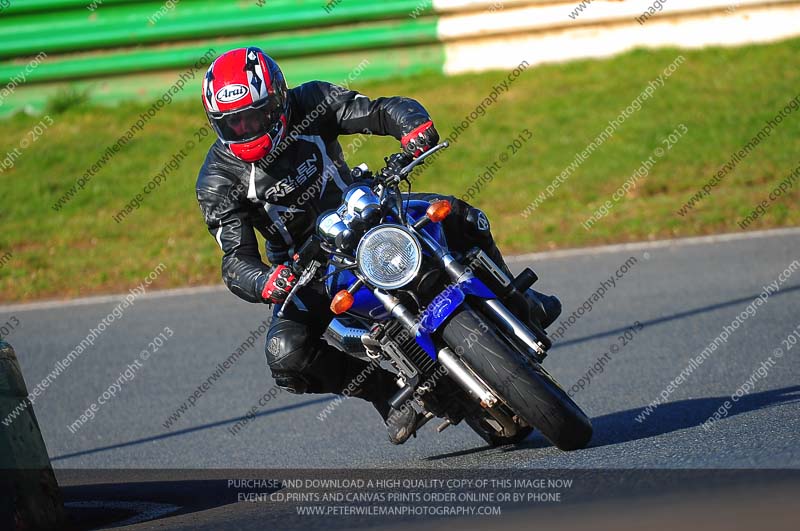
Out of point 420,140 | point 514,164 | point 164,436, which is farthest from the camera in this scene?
point 514,164

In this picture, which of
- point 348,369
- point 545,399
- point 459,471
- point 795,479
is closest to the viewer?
point 795,479

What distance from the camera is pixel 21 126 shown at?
50.8ft

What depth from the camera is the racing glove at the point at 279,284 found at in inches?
189

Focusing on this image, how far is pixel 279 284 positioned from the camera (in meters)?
4.80

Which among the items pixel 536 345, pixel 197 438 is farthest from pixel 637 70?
pixel 536 345

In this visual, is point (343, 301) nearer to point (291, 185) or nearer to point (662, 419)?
point (291, 185)

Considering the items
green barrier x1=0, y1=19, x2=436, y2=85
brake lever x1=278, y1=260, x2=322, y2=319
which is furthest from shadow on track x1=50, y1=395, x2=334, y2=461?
green barrier x1=0, y1=19, x2=436, y2=85

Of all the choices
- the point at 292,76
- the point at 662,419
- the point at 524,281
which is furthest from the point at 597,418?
the point at 292,76

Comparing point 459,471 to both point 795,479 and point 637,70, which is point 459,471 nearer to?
point 795,479

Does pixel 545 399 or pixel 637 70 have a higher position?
pixel 545 399

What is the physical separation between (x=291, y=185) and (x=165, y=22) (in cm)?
1024

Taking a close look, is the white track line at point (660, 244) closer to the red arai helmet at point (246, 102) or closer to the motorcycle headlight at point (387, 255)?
the red arai helmet at point (246, 102)

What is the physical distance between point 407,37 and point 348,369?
9929 millimetres

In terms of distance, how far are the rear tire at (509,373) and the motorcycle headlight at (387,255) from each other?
0.31 meters
